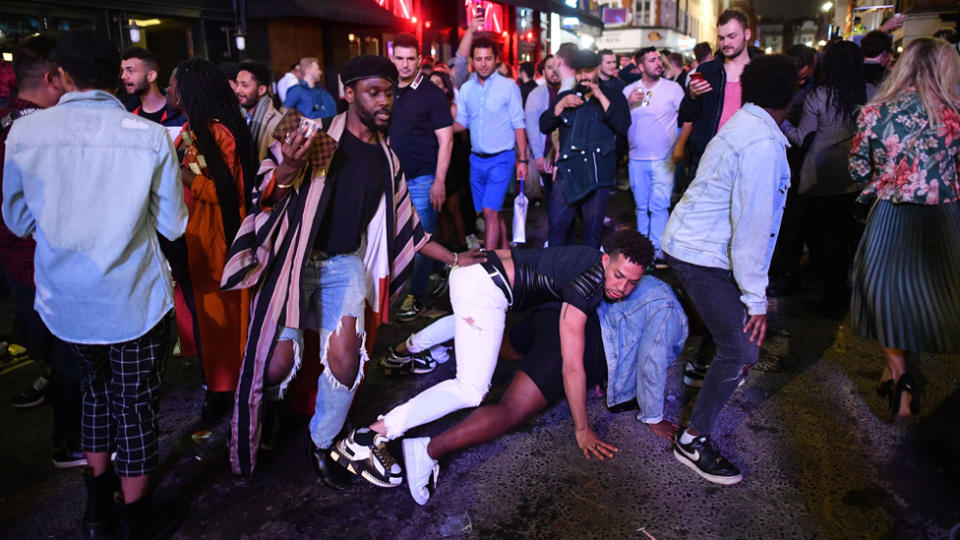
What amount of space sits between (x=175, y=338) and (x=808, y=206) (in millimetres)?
5183

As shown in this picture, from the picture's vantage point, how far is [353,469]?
3133mm

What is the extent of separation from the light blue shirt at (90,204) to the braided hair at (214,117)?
83cm

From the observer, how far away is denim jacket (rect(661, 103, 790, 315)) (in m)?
2.92

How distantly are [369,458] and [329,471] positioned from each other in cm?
21

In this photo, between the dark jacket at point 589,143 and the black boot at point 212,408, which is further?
the dark jacket at point 589,143

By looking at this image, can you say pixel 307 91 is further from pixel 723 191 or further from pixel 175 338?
pixel 723 191

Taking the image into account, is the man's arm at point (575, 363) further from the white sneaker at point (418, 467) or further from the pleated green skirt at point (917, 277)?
the pleated green skirt at point (917, 277)

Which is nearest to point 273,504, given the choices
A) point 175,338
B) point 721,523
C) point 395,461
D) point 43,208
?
point 395,461

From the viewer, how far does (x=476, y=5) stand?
19.3 meters

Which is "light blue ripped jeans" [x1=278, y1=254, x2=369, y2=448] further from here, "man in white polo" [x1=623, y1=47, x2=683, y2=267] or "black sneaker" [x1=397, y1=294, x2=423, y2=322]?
"man in white polo" [x1=623, y1=47, x2=683, y2=267]

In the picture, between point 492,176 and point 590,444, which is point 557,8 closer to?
point 492,176

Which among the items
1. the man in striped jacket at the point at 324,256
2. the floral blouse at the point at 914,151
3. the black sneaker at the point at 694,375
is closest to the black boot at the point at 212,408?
the man in striped jacket at the point at 324,256

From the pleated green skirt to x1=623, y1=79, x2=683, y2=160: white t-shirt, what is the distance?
9.45ft

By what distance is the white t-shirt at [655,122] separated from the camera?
250 inches
